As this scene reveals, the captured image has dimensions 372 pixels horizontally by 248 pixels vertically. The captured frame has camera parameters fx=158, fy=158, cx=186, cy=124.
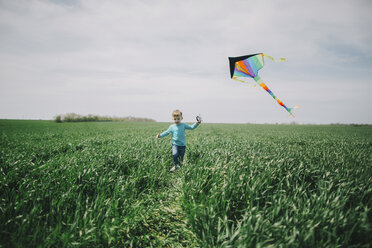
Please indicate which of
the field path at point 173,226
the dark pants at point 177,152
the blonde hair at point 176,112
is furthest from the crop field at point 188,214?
the blonde hair at point 176,112

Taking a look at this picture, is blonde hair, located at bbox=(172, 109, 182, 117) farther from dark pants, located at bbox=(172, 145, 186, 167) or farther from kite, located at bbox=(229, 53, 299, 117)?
kite, located at bbox=(229, 53, 299, 117)

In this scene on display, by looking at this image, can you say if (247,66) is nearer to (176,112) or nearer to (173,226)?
(176,112)

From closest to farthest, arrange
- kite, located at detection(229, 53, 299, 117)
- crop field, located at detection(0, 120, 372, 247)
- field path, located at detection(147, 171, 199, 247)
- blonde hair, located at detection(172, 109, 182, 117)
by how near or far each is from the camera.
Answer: crop field, located at detection(0, 120, 372, 247) < field path, located at detection(147, 171, 199, 247) < kite, located at detection(229, 53, 299, 117) < blonde hair, located at detection(172, 109, 182, 117)

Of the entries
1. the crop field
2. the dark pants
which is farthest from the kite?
the dark pants

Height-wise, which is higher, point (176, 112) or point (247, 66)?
point (247, 66)

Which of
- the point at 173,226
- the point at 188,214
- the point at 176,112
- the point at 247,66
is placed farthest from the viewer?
the point at 176,112

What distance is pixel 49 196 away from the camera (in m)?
2.72

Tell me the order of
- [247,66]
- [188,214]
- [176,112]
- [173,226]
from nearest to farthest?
[188,214], [173,226], [247,66], [176,112]

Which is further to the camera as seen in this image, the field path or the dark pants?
the dark pants

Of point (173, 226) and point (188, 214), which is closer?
point (188, 214)

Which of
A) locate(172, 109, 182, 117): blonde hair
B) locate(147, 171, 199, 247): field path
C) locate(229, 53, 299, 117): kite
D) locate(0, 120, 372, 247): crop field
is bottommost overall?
locate(147, 171, 199, 247): field path

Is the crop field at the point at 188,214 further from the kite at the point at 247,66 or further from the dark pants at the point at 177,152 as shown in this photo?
the kite at the point at 247,66

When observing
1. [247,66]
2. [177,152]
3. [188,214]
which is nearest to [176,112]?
[177,152]

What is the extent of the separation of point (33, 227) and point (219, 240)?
256 centimetres
